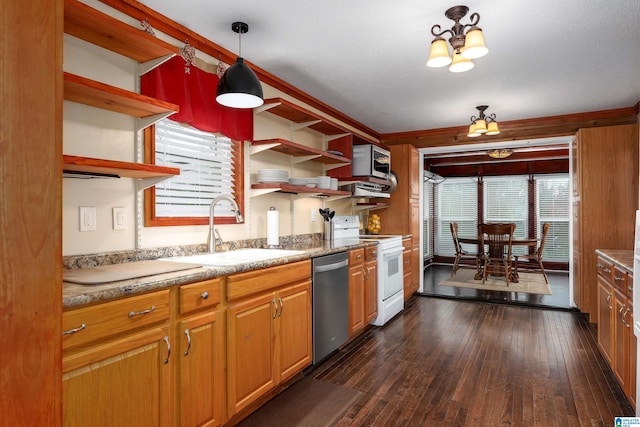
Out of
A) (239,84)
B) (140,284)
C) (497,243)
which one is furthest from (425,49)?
(497,243)

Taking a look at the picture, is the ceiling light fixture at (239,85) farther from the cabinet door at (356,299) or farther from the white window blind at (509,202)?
the white window blind at (509,202)

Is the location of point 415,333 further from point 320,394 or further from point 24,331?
point 24,331

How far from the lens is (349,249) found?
3293mm

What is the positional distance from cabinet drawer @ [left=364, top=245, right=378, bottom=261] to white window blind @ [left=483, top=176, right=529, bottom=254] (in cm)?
552

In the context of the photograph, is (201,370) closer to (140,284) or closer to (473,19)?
(140,284)

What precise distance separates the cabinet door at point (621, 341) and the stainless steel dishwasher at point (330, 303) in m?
1.85

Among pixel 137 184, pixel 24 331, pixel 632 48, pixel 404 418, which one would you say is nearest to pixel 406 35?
pixel 632 48

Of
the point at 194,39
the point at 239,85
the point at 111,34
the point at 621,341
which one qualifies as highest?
the point at 194,39

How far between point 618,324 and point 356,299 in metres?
1.87

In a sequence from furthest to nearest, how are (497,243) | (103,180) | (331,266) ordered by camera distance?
(497,243) < (331,266) < (103,180)

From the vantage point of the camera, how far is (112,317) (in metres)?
1.41

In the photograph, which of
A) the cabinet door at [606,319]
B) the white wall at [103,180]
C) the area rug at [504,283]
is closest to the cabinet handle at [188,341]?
the white wall at [103,180]

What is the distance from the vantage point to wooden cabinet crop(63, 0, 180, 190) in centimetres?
164

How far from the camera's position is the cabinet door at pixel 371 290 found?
3.66 meters
